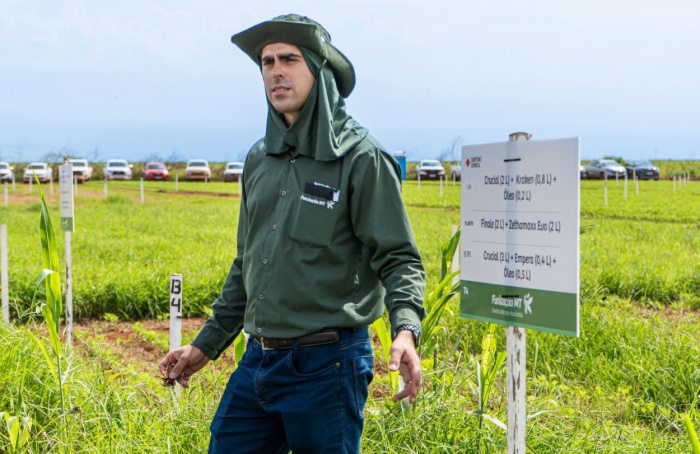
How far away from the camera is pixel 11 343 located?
445cm

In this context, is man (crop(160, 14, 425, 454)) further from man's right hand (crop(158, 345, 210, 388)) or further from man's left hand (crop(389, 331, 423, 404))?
man's right hand (crop(158, 345, 210, 388))

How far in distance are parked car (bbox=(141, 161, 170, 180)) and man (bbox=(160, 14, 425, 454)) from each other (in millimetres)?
39275

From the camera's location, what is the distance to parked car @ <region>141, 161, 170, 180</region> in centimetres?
4056

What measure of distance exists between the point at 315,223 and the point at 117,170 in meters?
38.2

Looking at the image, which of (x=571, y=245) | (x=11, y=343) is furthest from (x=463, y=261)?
(x=11, y=343)

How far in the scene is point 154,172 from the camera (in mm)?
40562

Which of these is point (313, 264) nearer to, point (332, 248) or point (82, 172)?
point (332, 248)

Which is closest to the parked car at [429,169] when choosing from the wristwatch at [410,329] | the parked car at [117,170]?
the parked car at [117,170]

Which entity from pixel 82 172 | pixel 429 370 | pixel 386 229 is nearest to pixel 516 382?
pixel 386 229

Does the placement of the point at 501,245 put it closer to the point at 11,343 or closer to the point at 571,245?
the point at 571,245

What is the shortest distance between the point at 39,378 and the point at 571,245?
3111mm

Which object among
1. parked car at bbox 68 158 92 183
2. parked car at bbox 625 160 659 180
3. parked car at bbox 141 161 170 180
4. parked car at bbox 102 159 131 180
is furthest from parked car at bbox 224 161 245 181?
parked car at bbox 625 160 659 180

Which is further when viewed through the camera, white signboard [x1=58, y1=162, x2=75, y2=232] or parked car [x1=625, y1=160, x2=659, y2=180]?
parked car [x1=625, y1=160, x2=659, y2=180]

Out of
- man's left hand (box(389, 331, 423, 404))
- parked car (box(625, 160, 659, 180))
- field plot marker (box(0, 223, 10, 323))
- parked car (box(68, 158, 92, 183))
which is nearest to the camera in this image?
man's left hand (box(389, 331, 423, 404))
